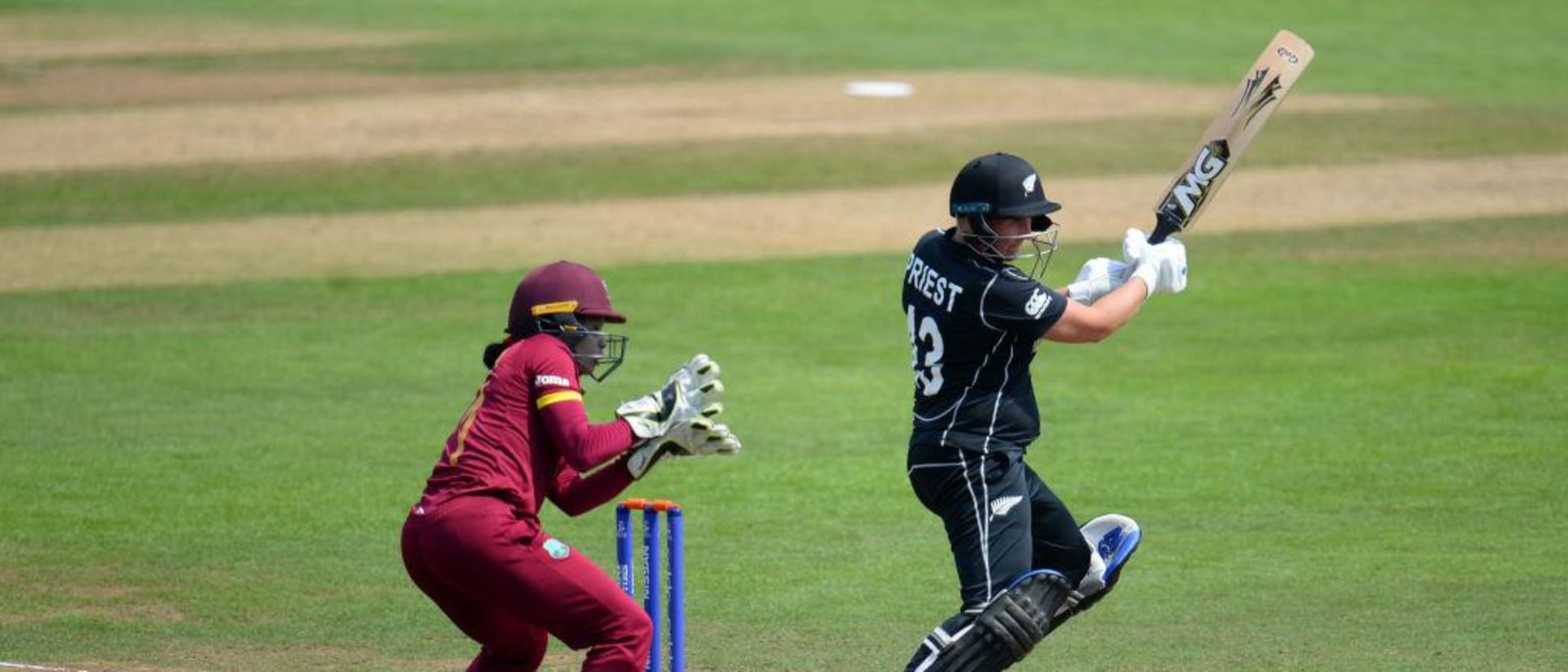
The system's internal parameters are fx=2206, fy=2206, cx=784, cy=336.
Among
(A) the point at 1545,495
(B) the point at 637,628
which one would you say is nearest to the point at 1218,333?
(A) the point at 1545,495

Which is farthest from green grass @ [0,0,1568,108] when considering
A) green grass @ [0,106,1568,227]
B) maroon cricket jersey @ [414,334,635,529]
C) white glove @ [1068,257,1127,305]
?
maroon cricket jersey @ [414,334,635,529]

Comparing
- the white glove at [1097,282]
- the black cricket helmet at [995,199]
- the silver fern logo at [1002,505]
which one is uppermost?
the black cricket helmet at [995,199]

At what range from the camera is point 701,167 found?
23500 mm

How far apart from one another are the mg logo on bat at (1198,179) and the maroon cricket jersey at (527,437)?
244 centimetres

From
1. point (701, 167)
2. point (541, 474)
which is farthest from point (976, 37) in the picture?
point (541, 474)

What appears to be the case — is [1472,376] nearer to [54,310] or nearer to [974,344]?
[974,344]

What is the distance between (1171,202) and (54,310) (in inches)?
467

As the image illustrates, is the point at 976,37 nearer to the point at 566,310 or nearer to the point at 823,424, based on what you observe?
the point at 823,424

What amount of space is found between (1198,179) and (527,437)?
9.14ft

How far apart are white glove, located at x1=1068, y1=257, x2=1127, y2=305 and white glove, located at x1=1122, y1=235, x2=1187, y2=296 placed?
0.11 meters

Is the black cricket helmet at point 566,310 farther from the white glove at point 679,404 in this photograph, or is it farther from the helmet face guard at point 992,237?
the helmet face guard at point 992,237

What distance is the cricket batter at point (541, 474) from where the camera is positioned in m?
6.78

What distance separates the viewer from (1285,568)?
10508mm

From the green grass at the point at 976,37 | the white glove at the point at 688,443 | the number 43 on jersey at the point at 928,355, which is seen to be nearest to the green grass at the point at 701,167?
the green grass at the point at 976,37
